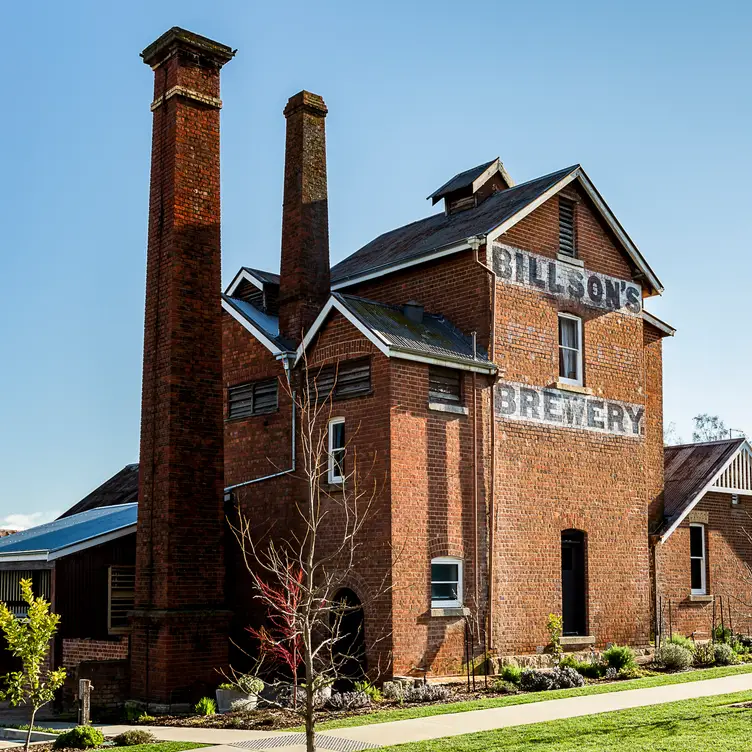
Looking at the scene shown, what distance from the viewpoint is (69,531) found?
21.2 metres

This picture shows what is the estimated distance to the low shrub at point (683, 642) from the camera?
22281 mm

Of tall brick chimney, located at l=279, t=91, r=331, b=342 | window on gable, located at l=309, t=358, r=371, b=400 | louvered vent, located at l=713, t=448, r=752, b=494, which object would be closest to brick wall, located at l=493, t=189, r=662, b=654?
louvered vent, located at l=713, t=448, r=752, b=494

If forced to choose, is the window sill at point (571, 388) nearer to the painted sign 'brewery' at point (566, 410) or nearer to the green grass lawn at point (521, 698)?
the painted sign 'brewery' at point (566, 410)

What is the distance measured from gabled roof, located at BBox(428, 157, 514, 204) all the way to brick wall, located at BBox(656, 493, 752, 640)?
966cm

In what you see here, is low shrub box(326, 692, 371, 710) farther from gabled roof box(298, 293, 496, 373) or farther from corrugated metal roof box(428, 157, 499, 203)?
corrugated metal roof box(428, 157, 499, 203)

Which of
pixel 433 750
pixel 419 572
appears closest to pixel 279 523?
pixel 419 572

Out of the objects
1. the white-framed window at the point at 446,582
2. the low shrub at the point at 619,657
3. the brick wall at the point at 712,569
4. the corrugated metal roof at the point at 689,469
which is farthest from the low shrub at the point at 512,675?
the corrugated metal roof at the point at 689,469

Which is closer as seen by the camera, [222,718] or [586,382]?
[222,718]

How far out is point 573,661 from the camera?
2008 cm

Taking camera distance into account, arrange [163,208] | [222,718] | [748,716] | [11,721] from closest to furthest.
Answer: [748,716] < [222,718] < [11,721] < [163,208]

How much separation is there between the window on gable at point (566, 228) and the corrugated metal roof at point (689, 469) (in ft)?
22.3

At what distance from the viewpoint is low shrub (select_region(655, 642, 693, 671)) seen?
21062mm

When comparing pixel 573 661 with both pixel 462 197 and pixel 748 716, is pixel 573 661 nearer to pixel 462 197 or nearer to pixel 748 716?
pixel 748 716

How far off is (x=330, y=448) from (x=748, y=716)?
30.0 ft
